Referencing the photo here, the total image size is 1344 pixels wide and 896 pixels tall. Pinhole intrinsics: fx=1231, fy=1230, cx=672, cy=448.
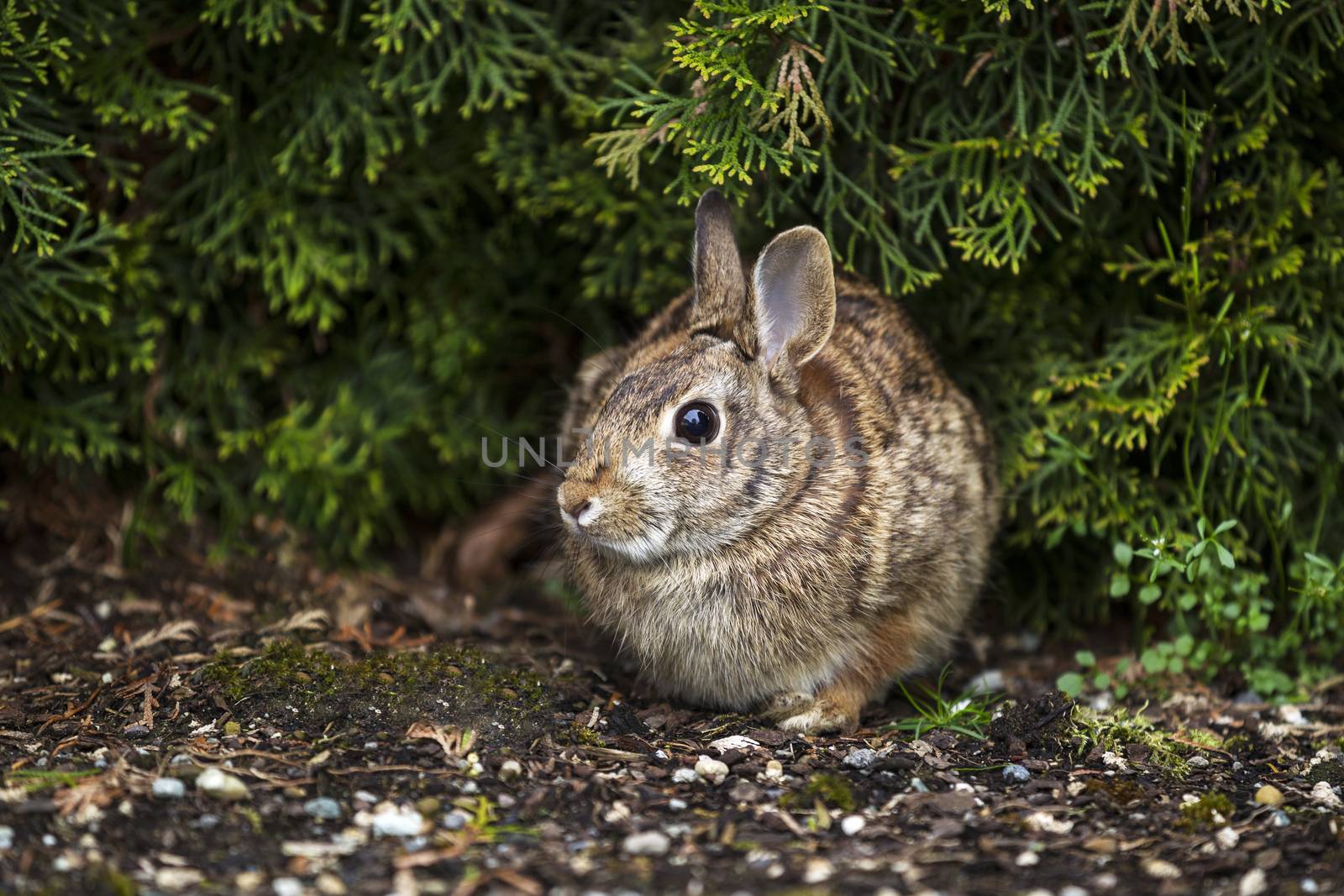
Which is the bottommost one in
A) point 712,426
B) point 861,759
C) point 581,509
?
point 861,759

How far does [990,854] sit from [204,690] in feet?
8.96

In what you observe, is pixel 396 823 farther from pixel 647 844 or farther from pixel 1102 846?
pixel 1102 846

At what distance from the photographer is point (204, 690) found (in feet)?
14.4

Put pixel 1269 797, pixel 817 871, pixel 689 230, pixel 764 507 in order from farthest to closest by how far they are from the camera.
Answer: pixel 689 230
pixel 764 507
pixel 1269 797
pixel 817 871

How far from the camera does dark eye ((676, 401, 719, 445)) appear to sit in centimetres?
444

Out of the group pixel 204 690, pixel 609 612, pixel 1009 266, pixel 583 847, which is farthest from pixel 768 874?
pixel 1009 266

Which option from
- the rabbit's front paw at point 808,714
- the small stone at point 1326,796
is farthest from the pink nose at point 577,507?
the small stone at point 1326,796

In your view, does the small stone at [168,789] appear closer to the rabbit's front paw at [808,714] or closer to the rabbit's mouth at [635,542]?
the rabbit's mouth at [635,542]

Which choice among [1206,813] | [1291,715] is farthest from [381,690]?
[1291,715]

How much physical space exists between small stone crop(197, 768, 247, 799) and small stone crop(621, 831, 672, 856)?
1146 millimetres

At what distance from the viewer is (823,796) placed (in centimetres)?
386

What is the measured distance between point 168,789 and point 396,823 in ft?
2.26

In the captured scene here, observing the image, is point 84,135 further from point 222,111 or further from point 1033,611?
point 1033,611

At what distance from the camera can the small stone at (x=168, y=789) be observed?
3578 millimetres
